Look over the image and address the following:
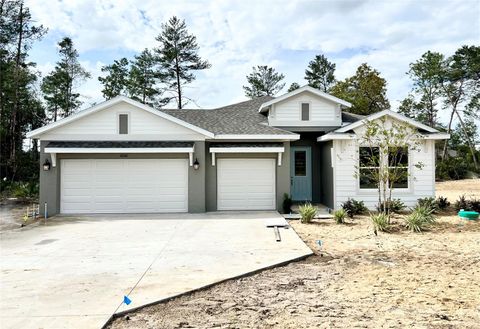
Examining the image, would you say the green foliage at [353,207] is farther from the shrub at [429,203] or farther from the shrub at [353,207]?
the shrub at [429,203]

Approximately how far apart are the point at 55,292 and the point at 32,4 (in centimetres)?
2466

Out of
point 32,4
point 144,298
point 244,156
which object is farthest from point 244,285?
point 32,4

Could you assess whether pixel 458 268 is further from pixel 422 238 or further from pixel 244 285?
pixel 244 285

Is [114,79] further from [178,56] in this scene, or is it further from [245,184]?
[245,184]

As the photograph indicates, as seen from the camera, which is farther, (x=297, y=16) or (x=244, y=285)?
(x=297, y=16)

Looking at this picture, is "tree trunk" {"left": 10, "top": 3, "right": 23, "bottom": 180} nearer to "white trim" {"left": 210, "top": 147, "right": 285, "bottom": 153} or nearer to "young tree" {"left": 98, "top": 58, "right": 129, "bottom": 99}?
"young tree" {"left": 98, "top": 58, "right": 129, "bottom": 99}

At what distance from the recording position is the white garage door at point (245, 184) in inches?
511

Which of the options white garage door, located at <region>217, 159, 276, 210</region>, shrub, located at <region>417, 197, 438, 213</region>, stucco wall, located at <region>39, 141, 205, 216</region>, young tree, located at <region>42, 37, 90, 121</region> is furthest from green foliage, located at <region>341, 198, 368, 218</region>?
young tree, located at <region>42, 37, 90, 121</region>

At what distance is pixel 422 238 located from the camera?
826 centimetres

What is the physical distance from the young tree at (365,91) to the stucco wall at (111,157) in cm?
2204

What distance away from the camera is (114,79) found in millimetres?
31844

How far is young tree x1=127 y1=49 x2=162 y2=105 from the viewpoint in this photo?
30.5 m

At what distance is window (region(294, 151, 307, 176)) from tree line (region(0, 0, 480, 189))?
A: 17386 mm

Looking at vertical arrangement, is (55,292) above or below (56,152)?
below
